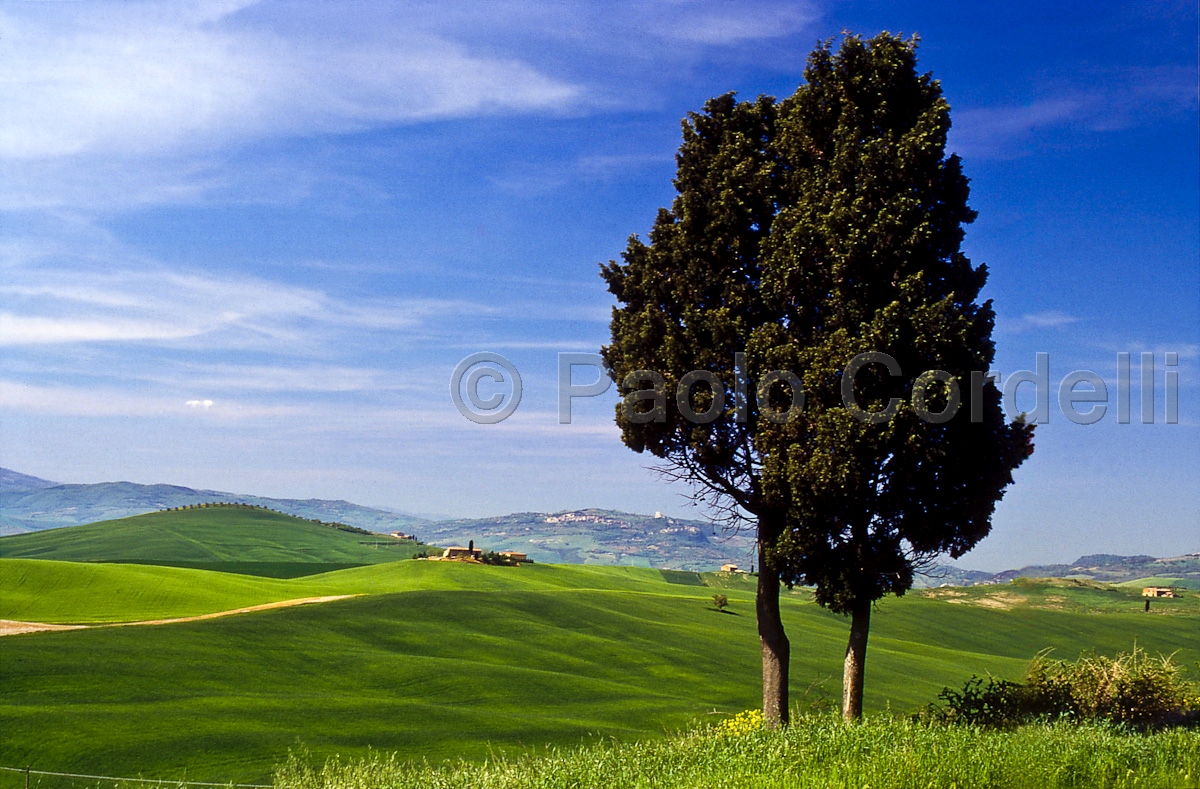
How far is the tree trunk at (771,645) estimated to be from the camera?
21.2 meters

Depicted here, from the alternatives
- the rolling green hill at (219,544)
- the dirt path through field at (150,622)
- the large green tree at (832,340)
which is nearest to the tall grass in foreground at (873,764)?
the large green tree at (832,340)

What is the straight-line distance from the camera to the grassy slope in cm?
2714

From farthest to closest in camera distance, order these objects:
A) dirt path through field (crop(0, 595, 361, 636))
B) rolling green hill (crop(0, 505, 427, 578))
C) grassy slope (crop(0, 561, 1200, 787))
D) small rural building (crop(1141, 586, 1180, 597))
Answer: rolling green hill (crop(0, 505, 427, 578)) < small rural building (crop(1141, 586, 1180, 597)) < dirt path through field (crop(0, 595, 361, 636)) < grassy slope (crop(0, 561, 1200, 787))

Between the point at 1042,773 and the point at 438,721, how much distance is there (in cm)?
2685

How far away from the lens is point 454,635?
51.1m

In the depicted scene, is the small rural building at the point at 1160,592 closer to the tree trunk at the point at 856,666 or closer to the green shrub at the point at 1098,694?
the green shrub at the point at 1098,694

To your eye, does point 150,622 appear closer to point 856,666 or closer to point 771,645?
point 771,645

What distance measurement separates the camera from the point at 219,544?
149125mm

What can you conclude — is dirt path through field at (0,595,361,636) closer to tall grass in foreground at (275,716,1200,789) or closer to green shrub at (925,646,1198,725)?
tall grass in foreground at (275,716,1200,789)

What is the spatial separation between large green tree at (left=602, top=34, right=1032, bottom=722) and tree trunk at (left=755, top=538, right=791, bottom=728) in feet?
0.16

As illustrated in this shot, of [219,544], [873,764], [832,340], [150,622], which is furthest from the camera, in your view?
[219,544]

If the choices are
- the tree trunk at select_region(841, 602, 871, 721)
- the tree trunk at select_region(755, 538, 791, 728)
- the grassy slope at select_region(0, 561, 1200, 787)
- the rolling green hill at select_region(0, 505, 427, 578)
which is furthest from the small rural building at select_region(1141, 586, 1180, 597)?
the tree trunk at select_region(841, 602, 871, 721)

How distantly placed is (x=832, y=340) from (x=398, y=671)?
2965cm

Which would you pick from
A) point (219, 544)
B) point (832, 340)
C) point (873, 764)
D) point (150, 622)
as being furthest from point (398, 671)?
point (219, 544)
